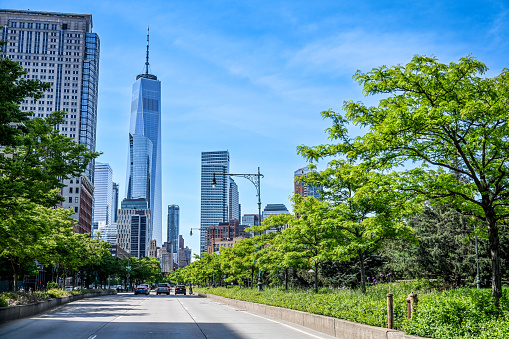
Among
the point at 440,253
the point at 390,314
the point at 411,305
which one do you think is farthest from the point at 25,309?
the point at 440,253

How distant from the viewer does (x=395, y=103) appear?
12961 millimetres

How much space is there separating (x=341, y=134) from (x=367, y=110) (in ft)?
5.14

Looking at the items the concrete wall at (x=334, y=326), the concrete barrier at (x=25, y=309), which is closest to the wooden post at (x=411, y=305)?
the concrete wall at (x=334, y=326)

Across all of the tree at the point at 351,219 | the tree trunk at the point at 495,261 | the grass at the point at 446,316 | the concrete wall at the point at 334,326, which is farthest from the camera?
the tree at the point at 351,219

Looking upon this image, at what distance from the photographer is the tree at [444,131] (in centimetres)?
1161

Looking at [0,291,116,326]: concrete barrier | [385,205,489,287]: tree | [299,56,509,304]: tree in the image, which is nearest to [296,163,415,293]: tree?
[299,56,509,304]: tree

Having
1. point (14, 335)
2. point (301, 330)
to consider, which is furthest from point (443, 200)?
point (14, 335)

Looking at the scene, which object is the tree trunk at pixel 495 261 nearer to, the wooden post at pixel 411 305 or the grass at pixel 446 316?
the grass at pixel 446 316

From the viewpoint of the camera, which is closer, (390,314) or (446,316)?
(446,316)

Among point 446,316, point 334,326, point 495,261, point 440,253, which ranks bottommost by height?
point 334,326

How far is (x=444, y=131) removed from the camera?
41.5 feet

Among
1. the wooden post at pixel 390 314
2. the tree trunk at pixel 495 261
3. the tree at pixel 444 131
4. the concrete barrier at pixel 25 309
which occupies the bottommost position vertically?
the concrete barrier at pixel 25 309

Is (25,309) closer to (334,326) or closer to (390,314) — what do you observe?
(334,326)

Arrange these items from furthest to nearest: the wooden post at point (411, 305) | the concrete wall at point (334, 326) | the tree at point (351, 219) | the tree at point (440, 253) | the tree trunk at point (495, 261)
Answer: the tree at point (440, 253)
the tree at point (351, 219)
the concrete wall at point (334, 326)
the wooden post at point (411, 305)
the tree trunk at point (495, 261)
